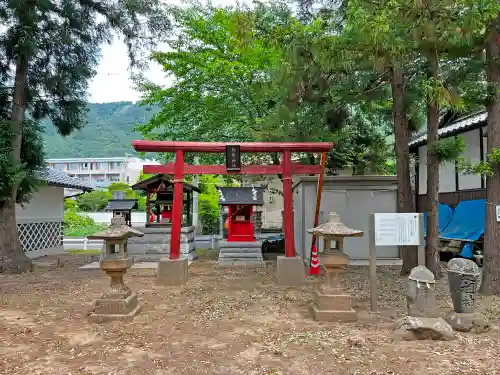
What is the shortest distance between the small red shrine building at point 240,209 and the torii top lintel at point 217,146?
13.9 feet

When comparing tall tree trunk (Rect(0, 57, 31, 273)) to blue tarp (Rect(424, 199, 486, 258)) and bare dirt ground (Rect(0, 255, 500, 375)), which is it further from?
blue tarp (Rect(424, 199, 486, 258))

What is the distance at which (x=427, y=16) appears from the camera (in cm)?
618

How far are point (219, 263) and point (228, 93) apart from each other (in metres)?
5.94

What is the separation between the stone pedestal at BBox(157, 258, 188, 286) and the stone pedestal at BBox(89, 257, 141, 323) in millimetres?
2388

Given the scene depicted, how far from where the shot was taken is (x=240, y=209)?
13.8 meters

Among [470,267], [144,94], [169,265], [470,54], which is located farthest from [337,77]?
[144,94]

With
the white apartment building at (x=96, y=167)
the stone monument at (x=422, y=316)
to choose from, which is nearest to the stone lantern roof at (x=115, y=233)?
the stone monument at (x=422, y=316)

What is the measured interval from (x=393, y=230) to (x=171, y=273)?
5.13 meters

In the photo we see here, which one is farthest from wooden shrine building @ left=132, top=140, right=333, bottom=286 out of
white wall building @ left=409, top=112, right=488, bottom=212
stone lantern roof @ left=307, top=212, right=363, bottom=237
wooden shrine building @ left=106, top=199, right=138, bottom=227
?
wooden shrine building @ left=106, top=199, right=138, bottom=227

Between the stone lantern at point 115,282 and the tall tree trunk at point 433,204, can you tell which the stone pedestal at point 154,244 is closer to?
the stone lantern at point 115,282

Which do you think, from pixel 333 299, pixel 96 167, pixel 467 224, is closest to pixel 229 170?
pixel 333 299

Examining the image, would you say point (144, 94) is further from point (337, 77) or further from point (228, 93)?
point (337, 77)

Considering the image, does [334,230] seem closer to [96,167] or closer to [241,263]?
[241,263]

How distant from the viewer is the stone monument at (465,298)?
5336 mm
